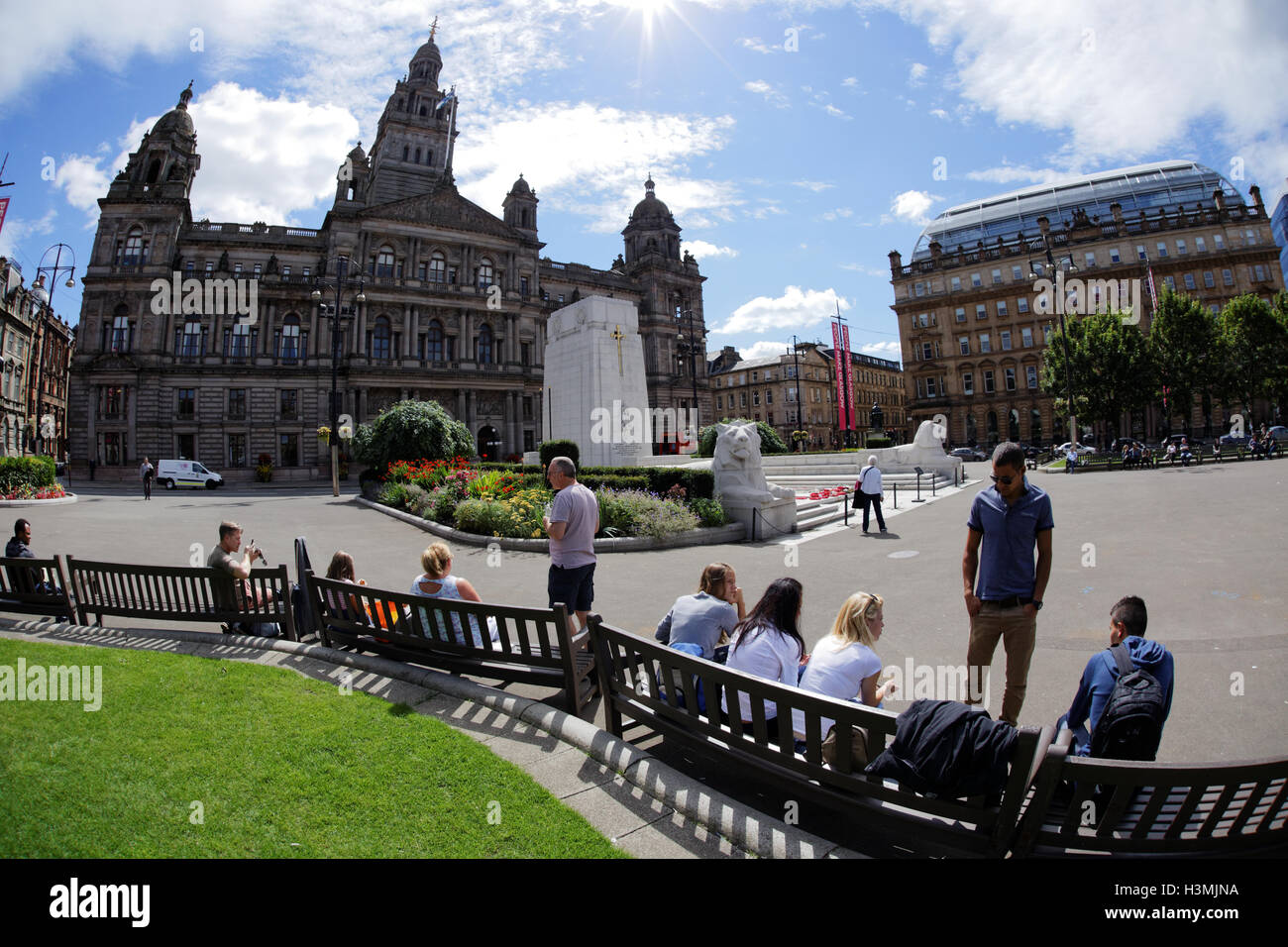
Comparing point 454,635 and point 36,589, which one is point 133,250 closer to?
point 36,589

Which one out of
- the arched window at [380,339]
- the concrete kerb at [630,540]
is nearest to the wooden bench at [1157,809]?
the concrete kerb at [630,540]

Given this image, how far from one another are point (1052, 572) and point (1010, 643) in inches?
246

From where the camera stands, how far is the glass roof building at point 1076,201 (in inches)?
2596

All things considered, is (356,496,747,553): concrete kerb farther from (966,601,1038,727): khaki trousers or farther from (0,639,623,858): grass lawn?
(966,601,1038,727): khaki trousers

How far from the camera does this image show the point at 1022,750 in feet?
8.00

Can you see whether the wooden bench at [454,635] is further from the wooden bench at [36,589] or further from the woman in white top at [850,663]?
the wooden bench at [36,589]

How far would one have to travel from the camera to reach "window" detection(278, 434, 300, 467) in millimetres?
48906

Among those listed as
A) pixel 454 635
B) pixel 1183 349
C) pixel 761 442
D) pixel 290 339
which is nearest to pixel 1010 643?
pixel 454 635

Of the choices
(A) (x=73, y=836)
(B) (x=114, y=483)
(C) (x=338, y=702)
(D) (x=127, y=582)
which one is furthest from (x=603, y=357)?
(B) (x=114, y=483)

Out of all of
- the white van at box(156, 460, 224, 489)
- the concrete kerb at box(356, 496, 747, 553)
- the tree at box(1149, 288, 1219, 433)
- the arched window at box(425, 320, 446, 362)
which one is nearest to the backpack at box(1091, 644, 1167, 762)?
the concrete kerb at box(356, 496, 747, 553)

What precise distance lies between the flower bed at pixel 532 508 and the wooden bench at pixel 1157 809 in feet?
35.6

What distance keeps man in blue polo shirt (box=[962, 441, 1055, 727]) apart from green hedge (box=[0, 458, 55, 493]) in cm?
3133

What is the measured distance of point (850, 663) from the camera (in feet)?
12.1
